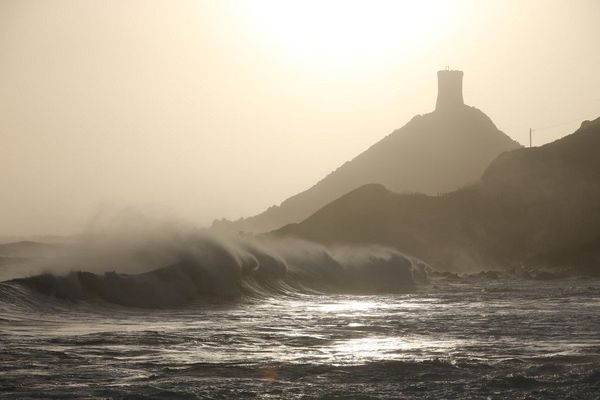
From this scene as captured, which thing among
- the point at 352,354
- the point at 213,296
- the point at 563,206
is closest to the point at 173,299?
the point at 213,296

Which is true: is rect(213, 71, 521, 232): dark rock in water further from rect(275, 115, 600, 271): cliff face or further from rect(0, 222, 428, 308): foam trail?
rect(0, 222, 428, 308): foam trail

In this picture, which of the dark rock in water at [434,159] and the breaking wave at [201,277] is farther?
the dark rock in water at [434,159]

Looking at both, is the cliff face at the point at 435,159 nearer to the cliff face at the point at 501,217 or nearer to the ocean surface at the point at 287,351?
the cliff face at the point at 501,217

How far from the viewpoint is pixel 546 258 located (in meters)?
95.2

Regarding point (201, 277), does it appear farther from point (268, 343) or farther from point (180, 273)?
point (268, 343)

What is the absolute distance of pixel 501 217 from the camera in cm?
10438

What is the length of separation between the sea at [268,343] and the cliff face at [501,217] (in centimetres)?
5921

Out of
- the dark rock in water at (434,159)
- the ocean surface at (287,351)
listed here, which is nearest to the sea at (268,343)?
the ocean surface at (287,351)

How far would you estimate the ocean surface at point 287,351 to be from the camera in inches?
680

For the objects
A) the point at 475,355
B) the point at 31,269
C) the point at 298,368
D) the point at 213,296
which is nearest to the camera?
the point at 298,368

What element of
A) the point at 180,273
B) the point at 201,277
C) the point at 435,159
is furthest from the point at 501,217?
the point at 435,159

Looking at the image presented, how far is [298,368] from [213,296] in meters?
18.4

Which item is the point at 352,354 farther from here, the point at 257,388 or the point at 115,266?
the point at 115,266

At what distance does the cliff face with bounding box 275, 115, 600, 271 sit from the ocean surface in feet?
215
